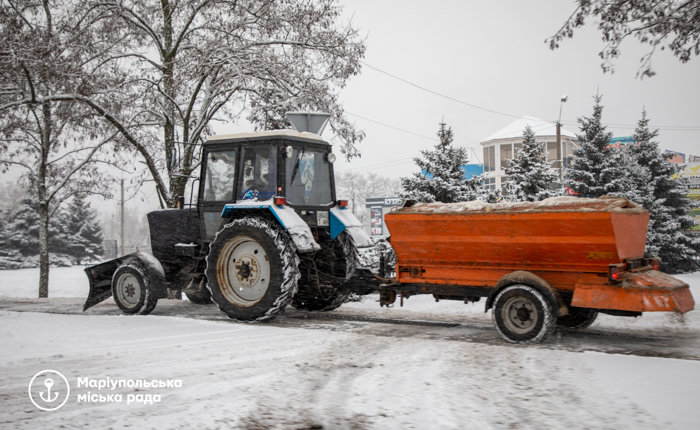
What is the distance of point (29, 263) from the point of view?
4062 centimetres

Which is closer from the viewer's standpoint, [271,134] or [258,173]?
[271,134]

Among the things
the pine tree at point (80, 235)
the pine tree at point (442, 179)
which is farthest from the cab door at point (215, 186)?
the pine tree at point (80, 235)

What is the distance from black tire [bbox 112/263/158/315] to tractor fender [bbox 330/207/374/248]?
309 centimetres

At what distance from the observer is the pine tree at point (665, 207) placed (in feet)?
72.3

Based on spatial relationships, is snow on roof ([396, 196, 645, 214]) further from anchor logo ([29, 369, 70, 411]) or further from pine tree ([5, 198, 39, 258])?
pine tree ([5, 198, 39, 258])

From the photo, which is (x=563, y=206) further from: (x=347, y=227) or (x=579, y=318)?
(x=347, y=227)

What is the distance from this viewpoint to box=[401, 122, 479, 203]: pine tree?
49.8ft

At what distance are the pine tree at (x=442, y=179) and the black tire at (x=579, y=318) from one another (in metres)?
7.86

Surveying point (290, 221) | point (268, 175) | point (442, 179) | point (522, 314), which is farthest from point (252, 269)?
point (442, 179)

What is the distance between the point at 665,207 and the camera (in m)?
22.8

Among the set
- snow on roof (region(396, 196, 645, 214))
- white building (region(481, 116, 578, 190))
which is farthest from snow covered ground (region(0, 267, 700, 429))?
white building (region(481, 116, 578, 190))

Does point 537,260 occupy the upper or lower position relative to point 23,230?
lower

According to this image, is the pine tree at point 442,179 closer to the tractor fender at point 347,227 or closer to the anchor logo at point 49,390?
the tractor fender at point 347,227

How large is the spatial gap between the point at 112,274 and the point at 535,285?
23.0ft
